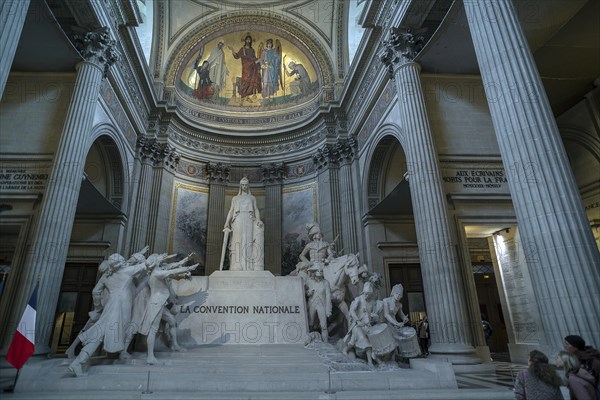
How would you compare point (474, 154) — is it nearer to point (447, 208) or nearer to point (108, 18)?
point (447, 208)

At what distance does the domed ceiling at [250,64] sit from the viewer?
1612cm

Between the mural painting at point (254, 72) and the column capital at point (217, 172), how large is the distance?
3.40 meters

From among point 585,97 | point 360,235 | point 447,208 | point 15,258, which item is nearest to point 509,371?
point 447,208

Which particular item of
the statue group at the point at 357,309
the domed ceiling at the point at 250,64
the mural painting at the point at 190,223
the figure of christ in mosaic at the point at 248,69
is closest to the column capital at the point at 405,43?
the statue group at the point at 357,309

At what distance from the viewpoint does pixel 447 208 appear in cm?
764

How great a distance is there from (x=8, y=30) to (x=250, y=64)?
44.1 feet

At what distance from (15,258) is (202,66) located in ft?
40.3

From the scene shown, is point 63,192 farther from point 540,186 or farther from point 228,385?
point 540,186

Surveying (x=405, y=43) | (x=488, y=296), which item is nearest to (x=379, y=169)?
Answer: (x=405, y=43)

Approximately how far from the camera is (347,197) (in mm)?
13578

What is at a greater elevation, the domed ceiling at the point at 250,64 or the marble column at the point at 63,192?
the domed ceiling at the point at 250,64

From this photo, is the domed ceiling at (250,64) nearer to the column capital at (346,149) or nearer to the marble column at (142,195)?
the column capital at (346,149)

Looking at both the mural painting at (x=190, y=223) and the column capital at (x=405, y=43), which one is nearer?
the column capital at (x=405, y=43)

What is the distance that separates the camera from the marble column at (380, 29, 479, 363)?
6641mm
